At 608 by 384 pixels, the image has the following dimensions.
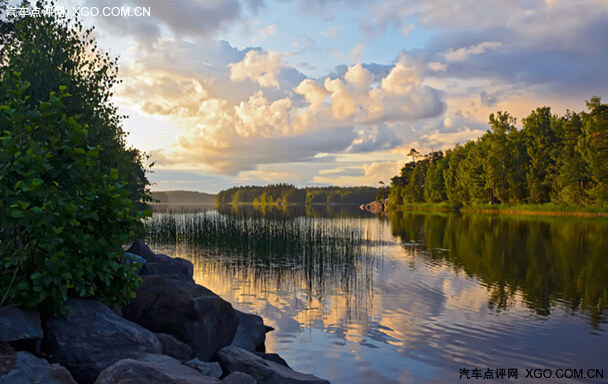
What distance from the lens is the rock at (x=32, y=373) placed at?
16.6ft

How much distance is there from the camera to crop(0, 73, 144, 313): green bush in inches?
235

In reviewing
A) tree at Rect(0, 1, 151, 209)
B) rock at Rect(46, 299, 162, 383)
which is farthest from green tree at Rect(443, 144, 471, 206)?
rock at Rect(46, 299, 162, 383)

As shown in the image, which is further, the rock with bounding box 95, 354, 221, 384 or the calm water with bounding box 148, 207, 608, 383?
the calm water with bounding box 148, 207, 608, 383

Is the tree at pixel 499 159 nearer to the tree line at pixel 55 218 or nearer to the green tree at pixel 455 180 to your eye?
the green tree at pixel 455 180

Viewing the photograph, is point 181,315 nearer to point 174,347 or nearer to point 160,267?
point 174,347

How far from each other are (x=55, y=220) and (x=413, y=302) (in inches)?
457

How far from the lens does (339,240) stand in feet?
94.3

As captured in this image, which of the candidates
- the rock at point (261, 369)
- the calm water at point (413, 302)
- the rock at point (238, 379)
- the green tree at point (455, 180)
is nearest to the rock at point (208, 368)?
the rock at point (261, 369)

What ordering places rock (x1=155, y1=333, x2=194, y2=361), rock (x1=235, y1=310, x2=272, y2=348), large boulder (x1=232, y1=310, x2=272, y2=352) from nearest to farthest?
rock (x1=155, y1=333, x2=194, y2=361) → large boulder (x1=232, y1=310, x2=272, y2=352) → rock (x1=235, y1=310, x2=272, y2=348)

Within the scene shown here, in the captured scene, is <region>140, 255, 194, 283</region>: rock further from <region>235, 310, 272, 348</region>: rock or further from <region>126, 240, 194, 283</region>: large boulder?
<region>235, 310, 272, 348</region>: rock

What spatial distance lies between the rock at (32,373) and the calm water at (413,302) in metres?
5.01

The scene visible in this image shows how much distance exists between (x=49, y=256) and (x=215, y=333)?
3.77 m

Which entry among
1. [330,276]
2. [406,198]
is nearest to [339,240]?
[330,276]

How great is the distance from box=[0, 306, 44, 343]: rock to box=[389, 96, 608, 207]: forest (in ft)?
237
